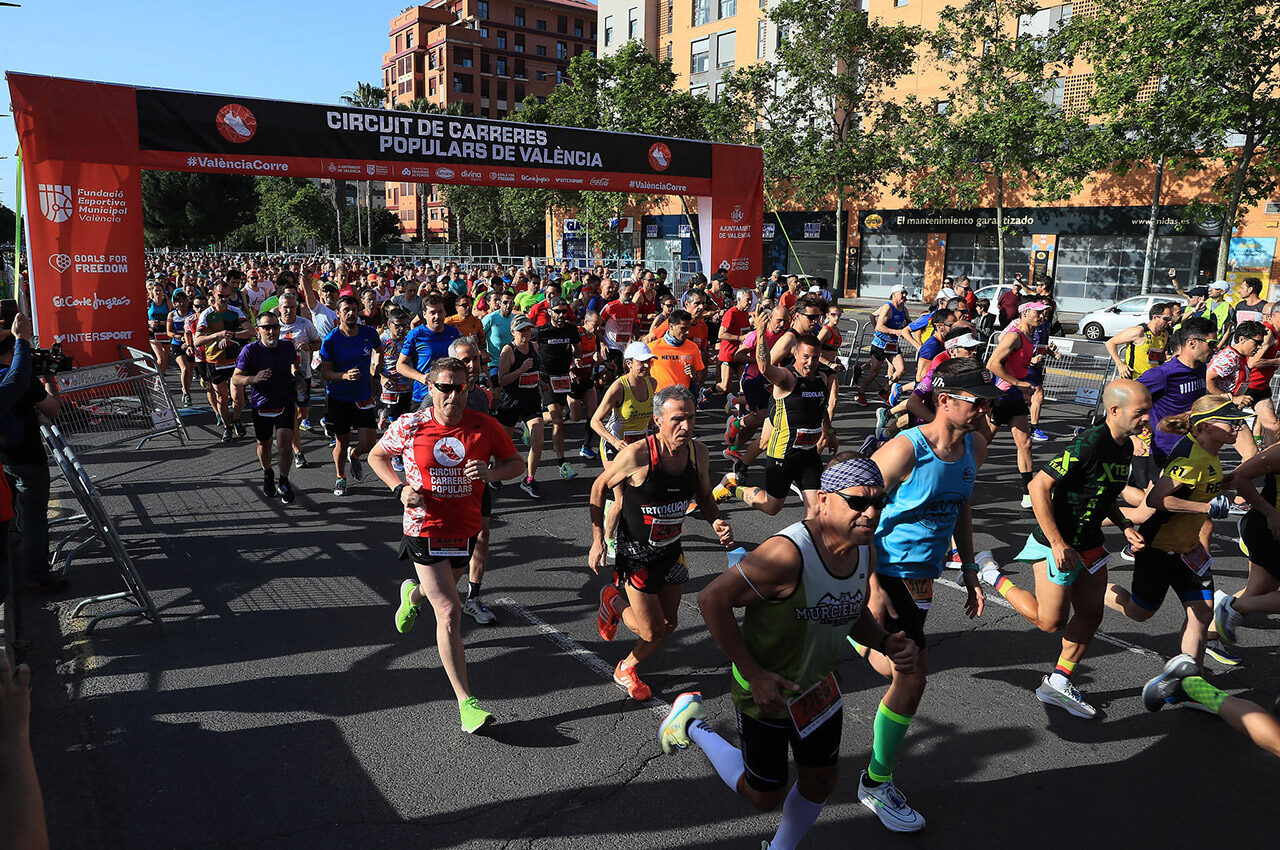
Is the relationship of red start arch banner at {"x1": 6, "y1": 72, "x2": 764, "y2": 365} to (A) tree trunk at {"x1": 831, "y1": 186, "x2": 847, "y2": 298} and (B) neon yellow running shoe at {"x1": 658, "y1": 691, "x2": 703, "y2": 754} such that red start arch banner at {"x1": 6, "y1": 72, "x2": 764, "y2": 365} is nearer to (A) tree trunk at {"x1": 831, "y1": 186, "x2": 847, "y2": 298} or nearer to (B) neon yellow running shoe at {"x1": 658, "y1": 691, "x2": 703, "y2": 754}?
(B) neon yellow running shoe at {"x1": 658, "y1": 691, "x2": 703, "y2": 754}

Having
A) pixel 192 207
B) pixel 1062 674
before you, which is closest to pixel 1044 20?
pixel 1062 674

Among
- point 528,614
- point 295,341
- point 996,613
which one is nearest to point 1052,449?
point 996,613

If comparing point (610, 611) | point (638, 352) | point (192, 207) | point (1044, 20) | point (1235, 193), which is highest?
point (1044, 20)

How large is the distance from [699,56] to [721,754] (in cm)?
5343

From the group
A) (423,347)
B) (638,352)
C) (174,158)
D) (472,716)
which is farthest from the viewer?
(174,158)

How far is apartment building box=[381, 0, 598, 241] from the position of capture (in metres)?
90.7

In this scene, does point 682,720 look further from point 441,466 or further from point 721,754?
point 441,466

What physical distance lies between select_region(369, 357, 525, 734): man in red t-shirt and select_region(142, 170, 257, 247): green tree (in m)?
72.0

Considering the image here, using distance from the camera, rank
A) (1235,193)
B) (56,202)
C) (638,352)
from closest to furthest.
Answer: (638,352), (56,202), (1235,193)

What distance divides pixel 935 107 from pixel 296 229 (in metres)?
51.7

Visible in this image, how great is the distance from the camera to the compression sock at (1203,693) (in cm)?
399

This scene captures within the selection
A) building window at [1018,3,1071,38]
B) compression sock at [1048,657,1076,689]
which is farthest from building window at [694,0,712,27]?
compression sock at [1048,657,1076,689]

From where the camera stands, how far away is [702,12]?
50.6 meters

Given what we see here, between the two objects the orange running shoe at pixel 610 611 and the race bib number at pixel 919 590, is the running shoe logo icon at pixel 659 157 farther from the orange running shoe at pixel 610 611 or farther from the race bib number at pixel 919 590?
the race bib number at pixel 919 590
